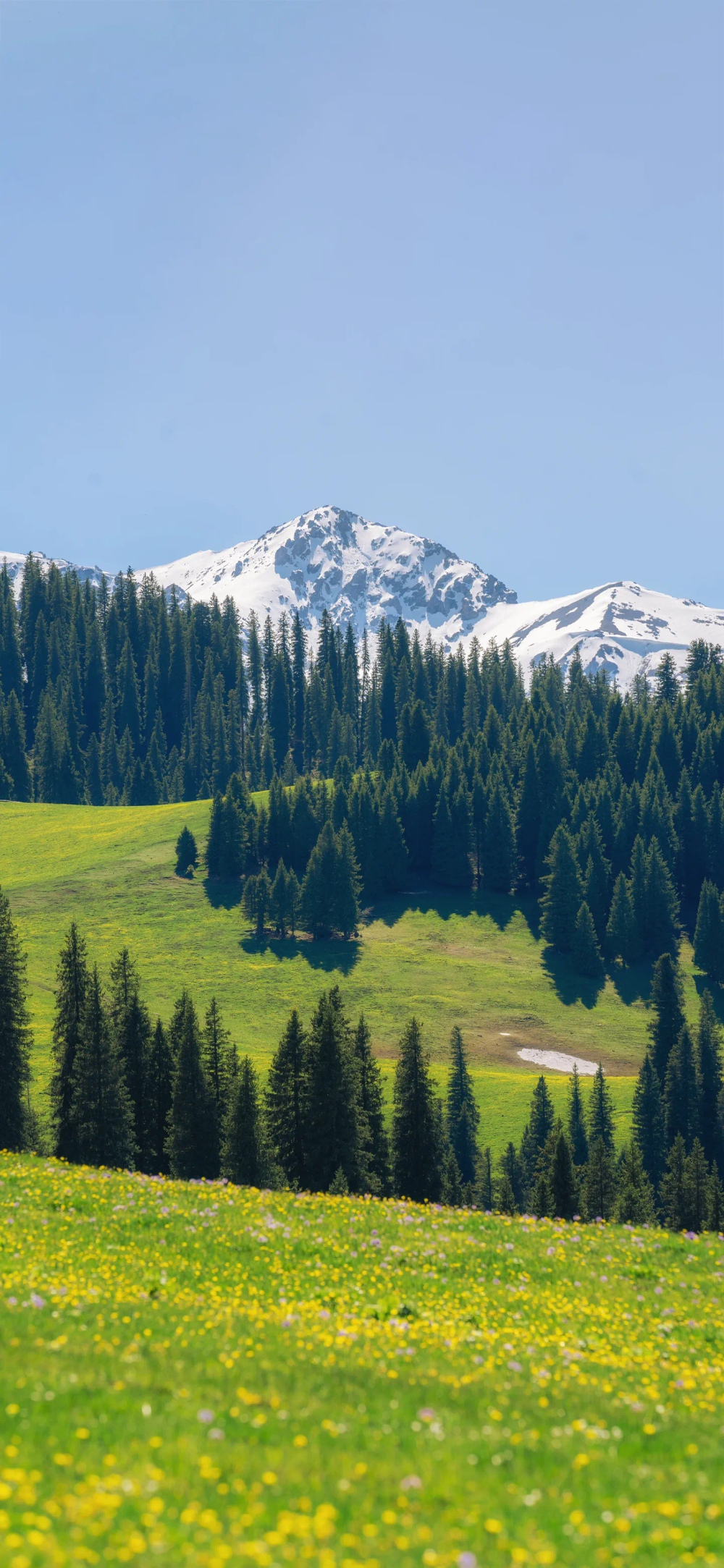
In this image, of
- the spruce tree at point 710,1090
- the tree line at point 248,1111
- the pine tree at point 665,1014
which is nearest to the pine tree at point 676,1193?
the tree line at point 248,1111

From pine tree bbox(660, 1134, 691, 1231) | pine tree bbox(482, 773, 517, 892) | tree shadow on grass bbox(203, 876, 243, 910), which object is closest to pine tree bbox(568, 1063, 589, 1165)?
pine tree bbox(660, 1134, 691, 1231)

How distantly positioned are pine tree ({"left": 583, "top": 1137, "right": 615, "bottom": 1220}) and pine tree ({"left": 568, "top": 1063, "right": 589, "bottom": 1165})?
2501 cm

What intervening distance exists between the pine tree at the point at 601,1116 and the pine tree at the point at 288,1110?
125ft

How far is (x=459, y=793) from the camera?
16475cm

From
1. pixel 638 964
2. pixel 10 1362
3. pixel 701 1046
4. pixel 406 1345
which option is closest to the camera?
pixel 10 1362

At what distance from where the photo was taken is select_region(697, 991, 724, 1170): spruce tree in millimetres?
87938

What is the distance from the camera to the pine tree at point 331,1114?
48375 mm

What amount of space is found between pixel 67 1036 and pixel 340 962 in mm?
76601

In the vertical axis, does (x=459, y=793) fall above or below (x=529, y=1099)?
above

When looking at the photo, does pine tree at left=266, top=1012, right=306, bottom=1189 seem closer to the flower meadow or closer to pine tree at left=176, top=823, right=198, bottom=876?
the flower meadow

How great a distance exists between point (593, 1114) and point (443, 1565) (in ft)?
273

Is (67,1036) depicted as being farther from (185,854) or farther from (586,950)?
(185,854)

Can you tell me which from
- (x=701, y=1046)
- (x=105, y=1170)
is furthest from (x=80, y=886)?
(x=105, y=1170)

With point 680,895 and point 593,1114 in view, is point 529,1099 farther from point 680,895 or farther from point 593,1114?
point 680,895
